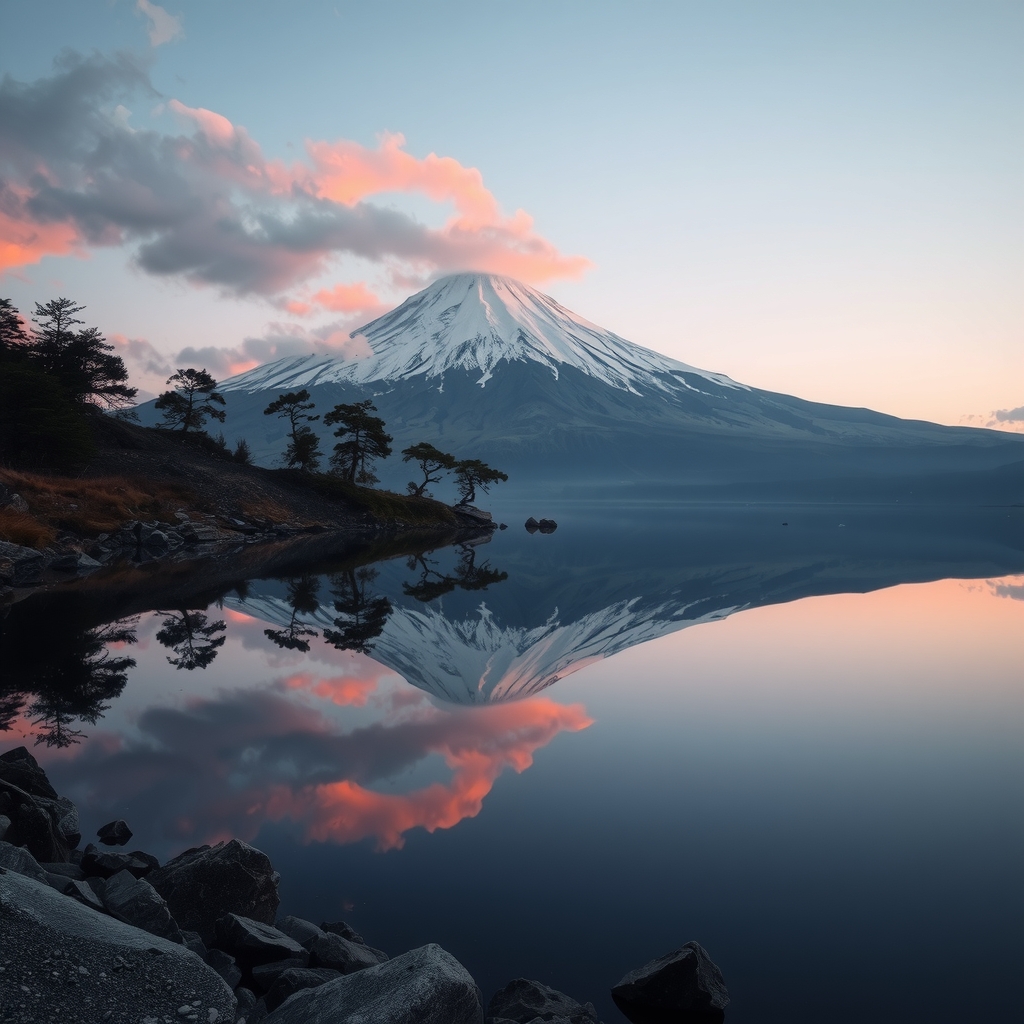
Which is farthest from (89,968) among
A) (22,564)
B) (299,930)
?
(22,564)

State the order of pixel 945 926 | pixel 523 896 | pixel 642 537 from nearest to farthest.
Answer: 1. pixel 945 926
2. pixel 523 896
3. pixel 642 537

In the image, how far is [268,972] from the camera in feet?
15.1

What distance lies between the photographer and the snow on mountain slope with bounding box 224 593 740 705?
12.9m

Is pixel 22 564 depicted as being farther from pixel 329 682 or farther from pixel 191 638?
pixel 329 682

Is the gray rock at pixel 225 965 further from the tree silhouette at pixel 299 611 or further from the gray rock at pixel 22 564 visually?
the gray rock at pixel 22 564

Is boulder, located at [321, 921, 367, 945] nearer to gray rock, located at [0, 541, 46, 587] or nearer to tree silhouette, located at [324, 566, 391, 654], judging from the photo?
tree silhouette, located at [324, 566, 391, 654]

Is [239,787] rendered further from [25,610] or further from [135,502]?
[135,502]

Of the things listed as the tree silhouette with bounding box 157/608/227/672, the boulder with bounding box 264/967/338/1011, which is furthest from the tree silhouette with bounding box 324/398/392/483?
the boulder with bounding box 264/967/338/1011

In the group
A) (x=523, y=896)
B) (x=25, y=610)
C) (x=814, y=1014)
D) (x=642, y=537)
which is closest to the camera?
(x=814, y=1014)

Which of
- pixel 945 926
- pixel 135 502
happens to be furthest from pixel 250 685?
pixel 135 502

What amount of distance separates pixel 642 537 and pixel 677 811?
45.7m

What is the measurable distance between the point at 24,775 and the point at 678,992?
5992mm

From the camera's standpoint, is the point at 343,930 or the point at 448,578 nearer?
the point at 343,930

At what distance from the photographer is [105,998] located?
11.4 feet
